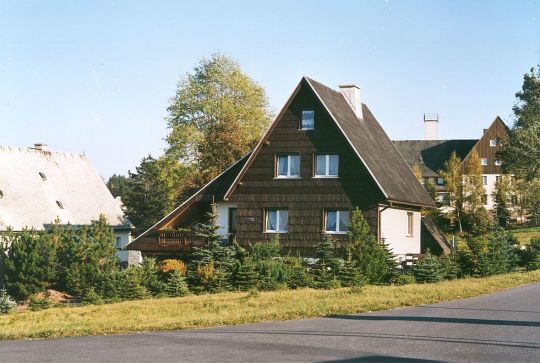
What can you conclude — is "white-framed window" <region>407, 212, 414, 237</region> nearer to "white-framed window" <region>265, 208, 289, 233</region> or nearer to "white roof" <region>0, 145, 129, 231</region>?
"white-framed window" <region>265, 208, 289, 233</region>

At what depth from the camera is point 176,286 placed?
94.1 feet

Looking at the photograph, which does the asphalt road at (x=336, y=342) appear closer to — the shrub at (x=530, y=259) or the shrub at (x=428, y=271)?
the shrub at (x=428, y=271)

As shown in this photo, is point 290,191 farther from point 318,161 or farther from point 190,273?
point 190,273

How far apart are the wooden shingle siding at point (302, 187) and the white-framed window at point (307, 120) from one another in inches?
8.6

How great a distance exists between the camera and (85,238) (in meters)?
34.4

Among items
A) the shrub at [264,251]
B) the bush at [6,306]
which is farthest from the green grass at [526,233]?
the bush at [6,306]

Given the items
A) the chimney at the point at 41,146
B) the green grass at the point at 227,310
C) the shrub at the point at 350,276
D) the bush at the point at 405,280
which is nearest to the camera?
the green grass at the point at 227,310

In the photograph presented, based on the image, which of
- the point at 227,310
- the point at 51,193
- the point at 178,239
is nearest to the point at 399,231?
the point at 178,239

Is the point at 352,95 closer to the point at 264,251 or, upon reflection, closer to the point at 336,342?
the point at 264,251

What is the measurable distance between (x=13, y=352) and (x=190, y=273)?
16467 millimetres

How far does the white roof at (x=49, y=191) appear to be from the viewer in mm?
46906

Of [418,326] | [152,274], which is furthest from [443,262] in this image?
[418,326]

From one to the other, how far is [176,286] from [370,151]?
13.0 m

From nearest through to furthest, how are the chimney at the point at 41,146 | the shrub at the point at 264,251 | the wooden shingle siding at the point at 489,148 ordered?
the shrub at the point at 264,251
the chimney at the point at 41,146
the wooden shingle siding at the point at 489,148
